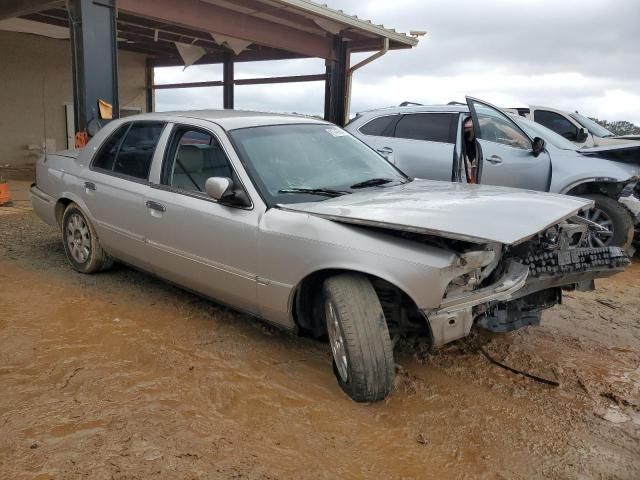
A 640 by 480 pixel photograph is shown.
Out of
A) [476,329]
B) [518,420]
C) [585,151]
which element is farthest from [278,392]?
[585,151]

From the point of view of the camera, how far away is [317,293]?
3318 millimetres

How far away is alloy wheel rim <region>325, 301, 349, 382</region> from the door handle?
5.17 ft

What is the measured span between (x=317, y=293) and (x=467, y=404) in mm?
1048

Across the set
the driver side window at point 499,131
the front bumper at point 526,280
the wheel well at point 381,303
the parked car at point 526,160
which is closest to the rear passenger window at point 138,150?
the wheel well at point 381,303

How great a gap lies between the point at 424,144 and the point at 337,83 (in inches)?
225

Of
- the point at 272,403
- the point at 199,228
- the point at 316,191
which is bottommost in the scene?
the point at 272,403

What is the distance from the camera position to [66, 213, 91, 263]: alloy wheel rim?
16.4ft

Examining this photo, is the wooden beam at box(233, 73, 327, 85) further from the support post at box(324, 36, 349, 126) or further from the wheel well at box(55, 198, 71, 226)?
the wheel well at box(55, 198, 71, 226)

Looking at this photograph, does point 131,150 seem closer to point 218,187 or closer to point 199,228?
point 199,228

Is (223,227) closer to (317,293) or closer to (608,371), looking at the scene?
(317,293)

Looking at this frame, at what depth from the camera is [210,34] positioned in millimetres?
10836

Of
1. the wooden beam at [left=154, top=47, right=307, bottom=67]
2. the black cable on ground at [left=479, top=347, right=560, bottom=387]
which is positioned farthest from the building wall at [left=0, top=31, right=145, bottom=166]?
the black cable on ground at [left=479, top=347, right=560, bottom=387]

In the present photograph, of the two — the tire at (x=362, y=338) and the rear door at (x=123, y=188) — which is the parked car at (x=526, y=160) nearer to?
the rear door at (x=123, y=188)

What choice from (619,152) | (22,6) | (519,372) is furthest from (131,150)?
(22,6)
